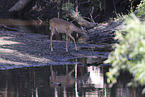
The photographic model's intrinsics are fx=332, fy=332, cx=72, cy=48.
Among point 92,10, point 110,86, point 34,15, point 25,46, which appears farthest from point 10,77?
point 34,15

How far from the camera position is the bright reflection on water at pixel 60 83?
910 centimetres

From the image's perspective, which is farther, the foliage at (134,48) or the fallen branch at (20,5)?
the fallen branch at (20,5)

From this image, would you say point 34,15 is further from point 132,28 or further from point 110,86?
point 132,28

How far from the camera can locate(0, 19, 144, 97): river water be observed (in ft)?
29.9

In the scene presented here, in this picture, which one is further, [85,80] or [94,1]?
[94,1]

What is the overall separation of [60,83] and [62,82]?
0.24 m

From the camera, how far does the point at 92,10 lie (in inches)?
1347

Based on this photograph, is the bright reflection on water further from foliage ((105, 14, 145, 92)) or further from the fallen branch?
the fallen branch

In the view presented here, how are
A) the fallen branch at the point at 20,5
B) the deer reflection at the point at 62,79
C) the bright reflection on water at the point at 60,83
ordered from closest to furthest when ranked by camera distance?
1. the bright reflection on water at the point at 60,83
2. the deer reflection at the point at 62,79
3. the fallen branch at the point at 20,5

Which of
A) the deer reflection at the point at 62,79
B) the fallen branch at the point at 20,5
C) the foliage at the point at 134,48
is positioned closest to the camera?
the foliage at the point at 134,48

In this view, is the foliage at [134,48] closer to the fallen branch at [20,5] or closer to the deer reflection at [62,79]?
the deer reflection at [62,79]

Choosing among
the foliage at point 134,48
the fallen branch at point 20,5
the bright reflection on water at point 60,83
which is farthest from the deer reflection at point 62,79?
the fallen branch at point 20,5

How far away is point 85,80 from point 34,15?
33594 millimetres

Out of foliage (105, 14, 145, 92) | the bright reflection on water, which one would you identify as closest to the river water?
the bright reflection on water
